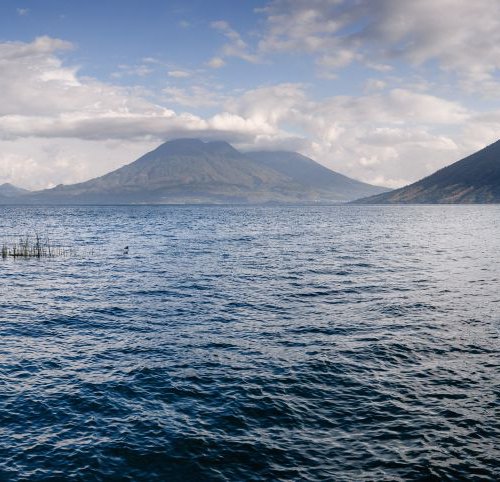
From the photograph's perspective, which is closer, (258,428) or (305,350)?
(258,428)

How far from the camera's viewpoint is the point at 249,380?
25.2 metres

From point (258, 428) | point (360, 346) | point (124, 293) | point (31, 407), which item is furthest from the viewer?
point (124, 293)

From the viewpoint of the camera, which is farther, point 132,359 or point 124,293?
point 124,293

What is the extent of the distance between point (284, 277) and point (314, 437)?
3826 centimetres

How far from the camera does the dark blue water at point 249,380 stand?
17.8m

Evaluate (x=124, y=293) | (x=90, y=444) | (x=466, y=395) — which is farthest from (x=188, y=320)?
(x=466, y=395)

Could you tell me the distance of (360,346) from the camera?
30.7m

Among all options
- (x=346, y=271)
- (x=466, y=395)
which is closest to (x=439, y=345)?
(x=466, y=395)

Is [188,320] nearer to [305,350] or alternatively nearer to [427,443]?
[305,350]

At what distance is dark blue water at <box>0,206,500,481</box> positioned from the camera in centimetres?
1778

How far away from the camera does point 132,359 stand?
28.3 metres

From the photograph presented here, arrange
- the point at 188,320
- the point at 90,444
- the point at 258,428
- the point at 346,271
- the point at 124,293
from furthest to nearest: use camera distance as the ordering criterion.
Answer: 1. the point at 346,271
2. the point at 124,293
3. the point at 188,320
4. the point at 258,428
5. the point at 90,444

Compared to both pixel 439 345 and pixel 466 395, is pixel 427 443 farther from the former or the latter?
pixel 439 345

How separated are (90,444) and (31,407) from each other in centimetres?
511
